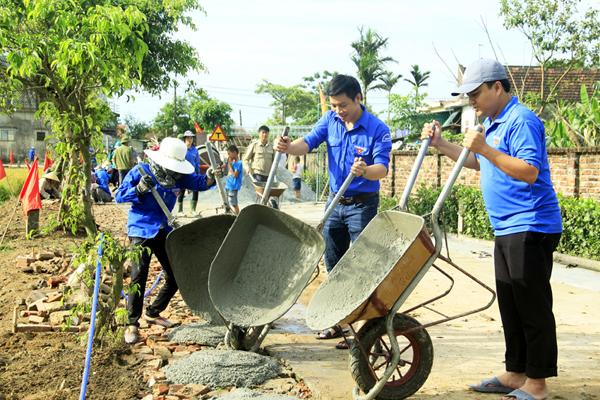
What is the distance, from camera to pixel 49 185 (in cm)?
1436

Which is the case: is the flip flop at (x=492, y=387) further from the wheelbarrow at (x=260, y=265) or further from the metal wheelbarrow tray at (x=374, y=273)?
the wheelbarrow at (x=260, y=265)

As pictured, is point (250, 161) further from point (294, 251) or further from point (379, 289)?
point (379, 289)

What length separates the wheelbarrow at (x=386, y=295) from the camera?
11.5ft

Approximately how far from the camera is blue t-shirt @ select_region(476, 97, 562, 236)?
139 inches

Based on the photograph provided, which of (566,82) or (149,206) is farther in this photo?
Result: (566,82)

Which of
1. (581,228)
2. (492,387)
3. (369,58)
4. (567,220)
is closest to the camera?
(492,387)

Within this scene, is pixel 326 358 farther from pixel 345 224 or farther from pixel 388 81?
pixel 388 81

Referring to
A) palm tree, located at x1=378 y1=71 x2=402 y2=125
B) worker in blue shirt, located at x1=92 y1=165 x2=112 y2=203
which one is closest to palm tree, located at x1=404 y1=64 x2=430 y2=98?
palm tree, located at x1=378 y1=71 x2=402 y2=125

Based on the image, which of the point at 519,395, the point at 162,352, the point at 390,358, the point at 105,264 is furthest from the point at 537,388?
the point at 105,264

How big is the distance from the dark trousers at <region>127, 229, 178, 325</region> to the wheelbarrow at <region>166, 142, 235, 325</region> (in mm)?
338

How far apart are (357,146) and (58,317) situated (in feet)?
9.39

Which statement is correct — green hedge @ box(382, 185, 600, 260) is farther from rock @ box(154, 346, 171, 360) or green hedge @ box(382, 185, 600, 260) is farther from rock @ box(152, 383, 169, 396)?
rock @ box(152, 383, 169, 396)

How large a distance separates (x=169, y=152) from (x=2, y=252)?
5117 mm

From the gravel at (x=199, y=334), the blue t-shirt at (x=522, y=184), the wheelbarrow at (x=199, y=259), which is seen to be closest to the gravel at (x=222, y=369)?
the wheelbarrow at (x=199, y=259)
